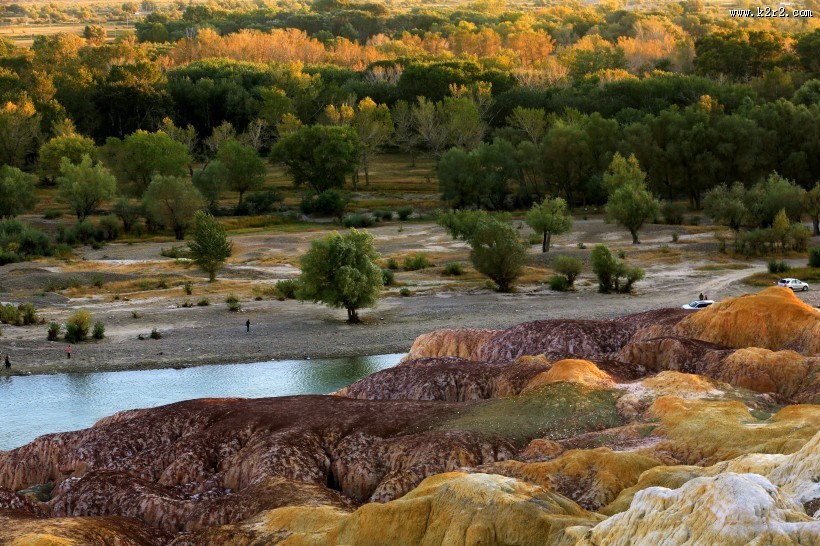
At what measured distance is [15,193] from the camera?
9569cm

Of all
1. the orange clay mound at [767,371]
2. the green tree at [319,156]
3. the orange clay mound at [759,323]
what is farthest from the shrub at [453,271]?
the orange clay mound at [767,371]

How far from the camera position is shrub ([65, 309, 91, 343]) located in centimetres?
5916

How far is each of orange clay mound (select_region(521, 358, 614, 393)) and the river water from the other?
49.1ft

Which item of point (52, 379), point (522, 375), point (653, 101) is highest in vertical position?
point (653, 101)

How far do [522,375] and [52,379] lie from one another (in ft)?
81.7

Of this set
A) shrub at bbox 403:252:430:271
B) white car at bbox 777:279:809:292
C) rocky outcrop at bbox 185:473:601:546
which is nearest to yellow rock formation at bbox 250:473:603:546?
rocky outcrop at bbox 185:473:601:546

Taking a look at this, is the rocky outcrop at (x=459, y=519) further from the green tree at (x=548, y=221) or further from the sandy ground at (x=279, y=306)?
the green tree at (x=548, y=221)

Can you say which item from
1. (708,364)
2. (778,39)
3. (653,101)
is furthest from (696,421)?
(778,39)

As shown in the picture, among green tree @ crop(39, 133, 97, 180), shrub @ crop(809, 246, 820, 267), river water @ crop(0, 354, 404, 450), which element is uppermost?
green tree @ crop(39, 133, 97, 180)

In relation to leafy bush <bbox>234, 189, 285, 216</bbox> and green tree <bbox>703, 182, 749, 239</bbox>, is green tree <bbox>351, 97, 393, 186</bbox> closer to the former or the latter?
leafy bush <bbox>234, 189, 285, 216</bbox>

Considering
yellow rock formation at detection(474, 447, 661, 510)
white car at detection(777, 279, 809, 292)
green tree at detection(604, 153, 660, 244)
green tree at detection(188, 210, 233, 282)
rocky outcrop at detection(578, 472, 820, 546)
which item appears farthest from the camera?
green tree at detection(604, 153, 660, 244)

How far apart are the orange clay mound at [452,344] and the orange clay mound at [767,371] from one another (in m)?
11.0

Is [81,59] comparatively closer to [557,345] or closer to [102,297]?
[102,297]

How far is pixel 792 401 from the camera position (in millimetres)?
35062
